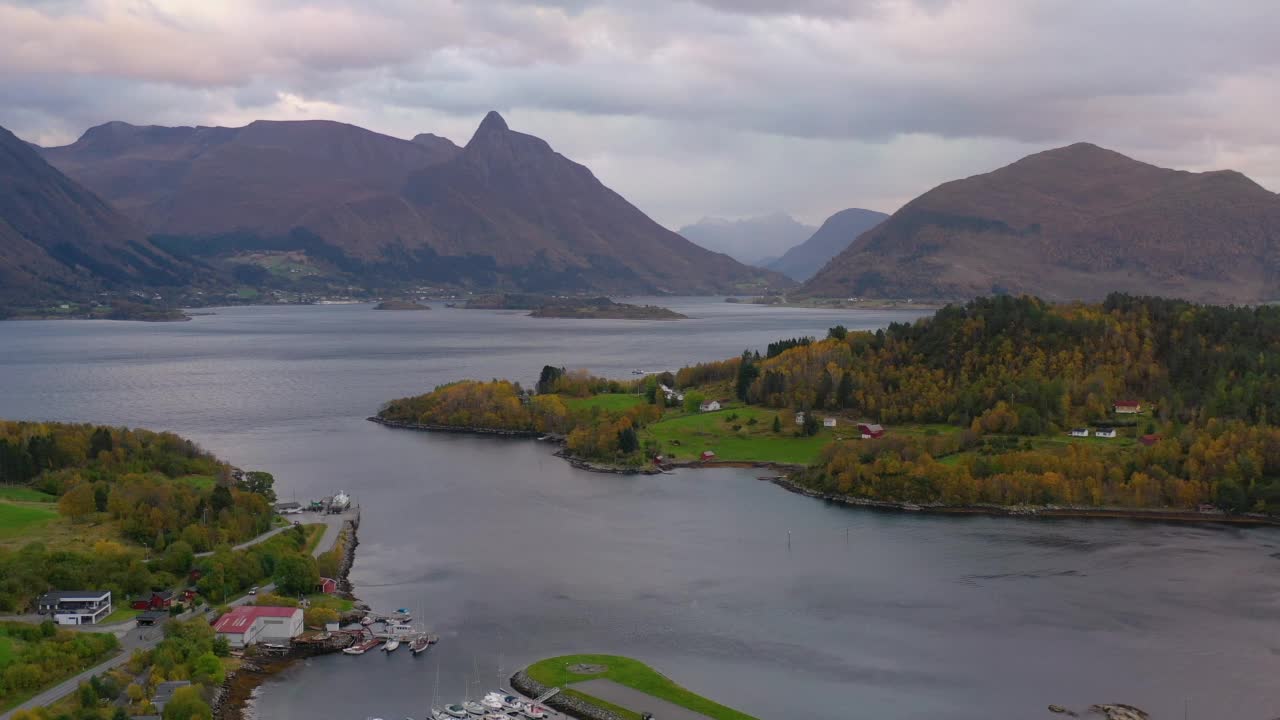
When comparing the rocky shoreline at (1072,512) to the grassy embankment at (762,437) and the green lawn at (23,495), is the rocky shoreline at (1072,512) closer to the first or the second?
the grassy embankment at (762,437)

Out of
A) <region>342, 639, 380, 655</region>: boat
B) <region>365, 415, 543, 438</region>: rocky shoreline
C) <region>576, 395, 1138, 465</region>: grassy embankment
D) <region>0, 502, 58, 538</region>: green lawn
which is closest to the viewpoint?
<region>342, 639, 380, 655</region>: boat

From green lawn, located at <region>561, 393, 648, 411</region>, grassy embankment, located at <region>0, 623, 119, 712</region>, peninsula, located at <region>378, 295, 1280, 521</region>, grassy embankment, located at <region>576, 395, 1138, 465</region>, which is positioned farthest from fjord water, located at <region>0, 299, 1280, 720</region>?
green lawn, located at <region>561, 393, 648, 411</region>

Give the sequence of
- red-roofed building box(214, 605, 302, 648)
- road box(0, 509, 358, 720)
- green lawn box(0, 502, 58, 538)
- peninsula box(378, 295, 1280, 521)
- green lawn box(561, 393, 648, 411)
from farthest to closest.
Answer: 1. green lawn box(561, 393, 648, 411)
2. peninsula box(378, 295, 1280, 521)
3. green lawn box(0, 502, 58, 538)
4. red-roofed building box(214, 605, 302, 648)
5. road box(0, 509, 358, 720)

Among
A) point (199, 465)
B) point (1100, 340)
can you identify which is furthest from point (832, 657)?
point (1100, 340)

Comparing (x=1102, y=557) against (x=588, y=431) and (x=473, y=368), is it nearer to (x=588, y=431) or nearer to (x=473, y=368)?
(x=588, y=431)

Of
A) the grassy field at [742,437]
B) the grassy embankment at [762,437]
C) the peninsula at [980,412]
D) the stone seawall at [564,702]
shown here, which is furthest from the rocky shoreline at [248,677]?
the grassy embankment at [762,437]

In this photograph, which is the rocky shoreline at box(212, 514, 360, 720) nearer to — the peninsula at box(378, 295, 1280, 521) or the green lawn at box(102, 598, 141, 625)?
the green lawn at box(102, 598, 141, 625)

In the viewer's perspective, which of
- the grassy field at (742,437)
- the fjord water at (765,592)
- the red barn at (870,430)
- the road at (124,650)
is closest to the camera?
the road at (124,650)
